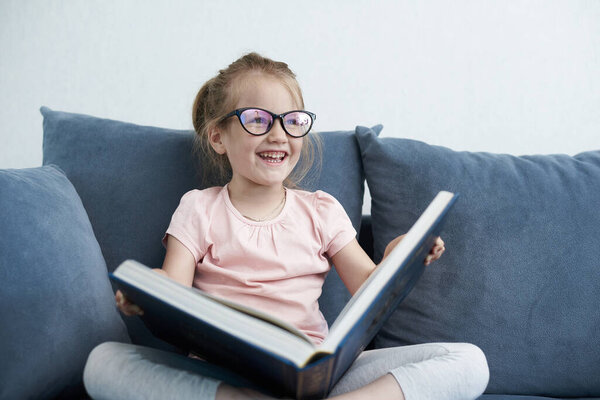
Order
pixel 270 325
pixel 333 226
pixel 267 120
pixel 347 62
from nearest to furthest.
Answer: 1. pixel 270 325
2. pixel 267 120
3. pixel 333 226
4. pixel 347 62

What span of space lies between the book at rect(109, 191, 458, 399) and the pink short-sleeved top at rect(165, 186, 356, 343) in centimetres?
34

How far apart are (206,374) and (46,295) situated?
0.34 m

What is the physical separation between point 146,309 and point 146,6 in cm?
120

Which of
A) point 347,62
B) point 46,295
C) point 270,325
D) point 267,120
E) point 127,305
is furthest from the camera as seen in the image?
point 347,62

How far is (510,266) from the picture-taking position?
1.21 metres

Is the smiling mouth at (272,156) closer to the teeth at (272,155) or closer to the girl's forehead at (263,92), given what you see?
the teeth at (272,155)

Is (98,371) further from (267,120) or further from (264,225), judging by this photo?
(267,120)

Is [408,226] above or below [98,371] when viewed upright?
above

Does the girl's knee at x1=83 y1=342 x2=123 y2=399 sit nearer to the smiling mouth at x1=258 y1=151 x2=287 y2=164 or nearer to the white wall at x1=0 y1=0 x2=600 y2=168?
the smiling mouth at x1=258 y1=151 x2=287 y2=164

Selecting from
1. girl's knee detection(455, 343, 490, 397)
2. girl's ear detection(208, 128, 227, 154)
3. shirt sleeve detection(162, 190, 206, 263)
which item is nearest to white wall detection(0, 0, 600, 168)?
girl's ear detection(208, 128, 227, 154)

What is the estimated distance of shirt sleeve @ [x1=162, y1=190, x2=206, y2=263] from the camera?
1.17 meters

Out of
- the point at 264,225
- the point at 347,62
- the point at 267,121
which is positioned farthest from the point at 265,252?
the point at 347,62

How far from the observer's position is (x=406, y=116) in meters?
1.71

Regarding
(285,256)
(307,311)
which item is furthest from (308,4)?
(307,311)
